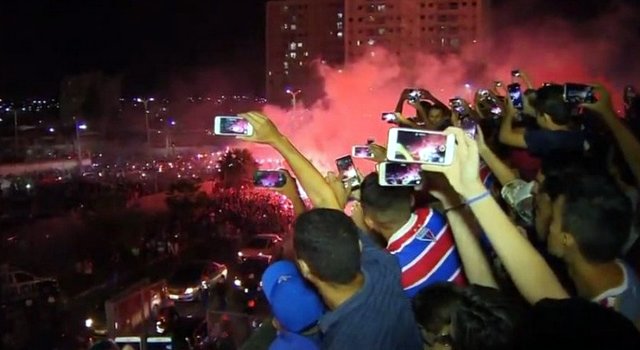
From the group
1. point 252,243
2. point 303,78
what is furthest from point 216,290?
point 303,78

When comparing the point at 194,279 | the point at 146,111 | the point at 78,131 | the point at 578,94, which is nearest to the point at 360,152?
the point at 578,94

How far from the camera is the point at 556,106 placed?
3.37m

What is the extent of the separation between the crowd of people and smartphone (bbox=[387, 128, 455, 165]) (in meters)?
0.02

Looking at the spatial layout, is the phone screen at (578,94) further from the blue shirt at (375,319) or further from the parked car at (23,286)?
the parked car at (23,286)

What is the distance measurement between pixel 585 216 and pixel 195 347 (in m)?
6.86

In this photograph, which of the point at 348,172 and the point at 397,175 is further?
the point at 348,172

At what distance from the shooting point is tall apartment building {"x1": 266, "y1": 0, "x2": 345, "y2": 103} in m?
43.1

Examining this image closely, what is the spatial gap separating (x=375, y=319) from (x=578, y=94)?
5.64ft

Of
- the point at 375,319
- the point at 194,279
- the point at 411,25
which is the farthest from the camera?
the point at 411,25

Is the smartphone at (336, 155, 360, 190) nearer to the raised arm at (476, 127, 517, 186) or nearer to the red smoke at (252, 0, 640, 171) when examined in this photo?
the raised arm at (476, 127, 517, 186)

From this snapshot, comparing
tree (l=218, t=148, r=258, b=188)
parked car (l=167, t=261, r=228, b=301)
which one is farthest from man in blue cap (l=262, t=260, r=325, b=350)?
tree (l=218, t=148, r=258, b=188)

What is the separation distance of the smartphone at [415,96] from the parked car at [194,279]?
8209 millimetres

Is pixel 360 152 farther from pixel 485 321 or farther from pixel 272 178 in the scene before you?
pixel 485 321

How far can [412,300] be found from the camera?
2348mm
